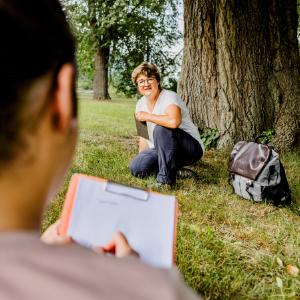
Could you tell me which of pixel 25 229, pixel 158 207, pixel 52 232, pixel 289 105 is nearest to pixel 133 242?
pixel 158 207

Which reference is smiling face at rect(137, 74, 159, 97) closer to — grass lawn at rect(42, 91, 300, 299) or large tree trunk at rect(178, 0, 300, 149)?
grass lawn at rect(42, 91, 300, 299)

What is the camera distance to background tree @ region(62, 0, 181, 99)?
13.0m

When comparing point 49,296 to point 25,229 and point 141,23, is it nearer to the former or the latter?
point 25,229

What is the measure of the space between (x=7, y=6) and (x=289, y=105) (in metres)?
4.63

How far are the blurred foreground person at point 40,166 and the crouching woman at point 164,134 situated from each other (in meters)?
2.42

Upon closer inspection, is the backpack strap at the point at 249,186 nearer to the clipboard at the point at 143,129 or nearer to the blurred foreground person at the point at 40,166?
the clipboard at the point at 143,129

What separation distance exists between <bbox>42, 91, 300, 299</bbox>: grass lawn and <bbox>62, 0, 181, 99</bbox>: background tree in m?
10.8

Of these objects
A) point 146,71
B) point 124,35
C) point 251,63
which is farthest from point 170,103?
point 124,35

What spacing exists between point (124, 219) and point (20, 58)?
84cm

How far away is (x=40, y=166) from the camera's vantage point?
0.47 meters

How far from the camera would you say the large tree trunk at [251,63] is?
4.16m

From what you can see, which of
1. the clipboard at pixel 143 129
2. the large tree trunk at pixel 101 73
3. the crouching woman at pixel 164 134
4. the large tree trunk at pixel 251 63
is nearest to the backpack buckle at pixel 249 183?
the crouching woman at pixel 164 134

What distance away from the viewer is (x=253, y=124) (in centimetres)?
432

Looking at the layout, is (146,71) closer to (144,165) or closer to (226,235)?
(144,165)
